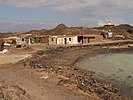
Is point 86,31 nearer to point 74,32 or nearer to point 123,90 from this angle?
point 74,32

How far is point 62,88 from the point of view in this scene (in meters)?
21.9

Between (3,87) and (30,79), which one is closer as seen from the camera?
(3,87)

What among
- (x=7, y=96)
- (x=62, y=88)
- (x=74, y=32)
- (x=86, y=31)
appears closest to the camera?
(x=7, y=96)

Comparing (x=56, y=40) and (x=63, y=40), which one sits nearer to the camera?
(x=56, y=40)

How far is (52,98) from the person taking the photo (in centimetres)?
1856

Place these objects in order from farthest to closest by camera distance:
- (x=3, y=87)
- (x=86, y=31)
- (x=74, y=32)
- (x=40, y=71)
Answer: (x=86, y=31) → (x=74, y=32) → (x=40, y=71) → (x=3, y=87)

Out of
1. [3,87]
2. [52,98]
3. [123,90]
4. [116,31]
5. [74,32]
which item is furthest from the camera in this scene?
[116,31]

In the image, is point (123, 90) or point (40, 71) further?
point (40, 71)

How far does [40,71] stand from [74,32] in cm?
8129

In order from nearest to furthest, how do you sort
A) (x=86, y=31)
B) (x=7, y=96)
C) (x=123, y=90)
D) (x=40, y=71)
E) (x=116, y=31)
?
(x=7, y=96), (x=123, y=90), (x=40, y=71), (x=86, y=31), (x=116, y=31)

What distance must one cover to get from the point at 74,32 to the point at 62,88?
89854 mm

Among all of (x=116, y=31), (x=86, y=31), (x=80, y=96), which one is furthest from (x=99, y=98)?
(x=116, y=31)

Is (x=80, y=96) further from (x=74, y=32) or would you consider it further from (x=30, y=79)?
(x=74, y=32)

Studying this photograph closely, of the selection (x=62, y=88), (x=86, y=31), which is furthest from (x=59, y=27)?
(x=62, y=88)
